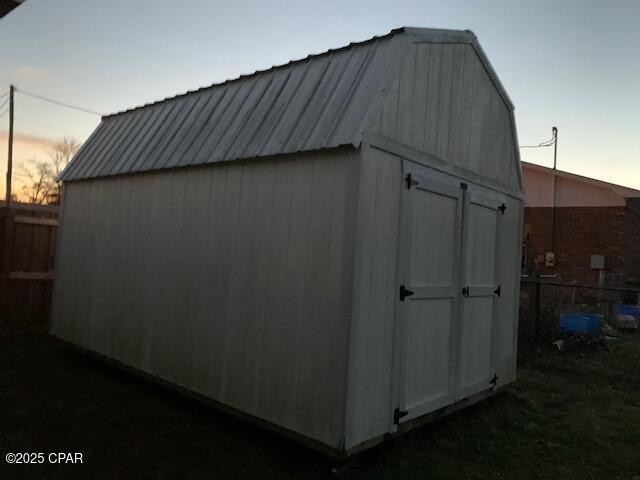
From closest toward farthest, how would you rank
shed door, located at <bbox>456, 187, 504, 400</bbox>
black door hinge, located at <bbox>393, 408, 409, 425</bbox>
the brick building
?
1. black door hinge, located at <bbox>393, 408, 409, 425</bbox>
2. shed door, located at <bbox>456, 187, 504, 400</bbox>
3. the brick building

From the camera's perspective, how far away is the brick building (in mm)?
16531

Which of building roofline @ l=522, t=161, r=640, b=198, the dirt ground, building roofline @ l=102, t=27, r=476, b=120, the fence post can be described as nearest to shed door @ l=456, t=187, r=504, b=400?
the dirt ground

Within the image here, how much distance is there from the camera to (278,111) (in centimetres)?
474

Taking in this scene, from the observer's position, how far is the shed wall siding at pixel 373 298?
12.4 ft

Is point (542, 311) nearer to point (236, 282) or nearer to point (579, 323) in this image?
point (579, 323)

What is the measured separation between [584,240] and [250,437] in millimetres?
15897

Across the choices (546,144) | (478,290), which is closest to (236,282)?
(478,290)

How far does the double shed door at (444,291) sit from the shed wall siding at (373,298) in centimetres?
16

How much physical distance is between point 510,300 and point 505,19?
14.1 feet

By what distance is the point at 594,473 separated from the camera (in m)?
4.15

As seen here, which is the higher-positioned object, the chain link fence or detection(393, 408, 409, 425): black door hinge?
the chain link fence

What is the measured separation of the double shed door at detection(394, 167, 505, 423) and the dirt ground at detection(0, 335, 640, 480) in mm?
404

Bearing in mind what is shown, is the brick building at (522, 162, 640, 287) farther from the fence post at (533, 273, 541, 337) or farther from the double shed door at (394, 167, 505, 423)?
the double shed door at (394, 167, 505, 423)

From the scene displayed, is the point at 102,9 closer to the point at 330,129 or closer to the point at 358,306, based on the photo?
the point at 330,129
